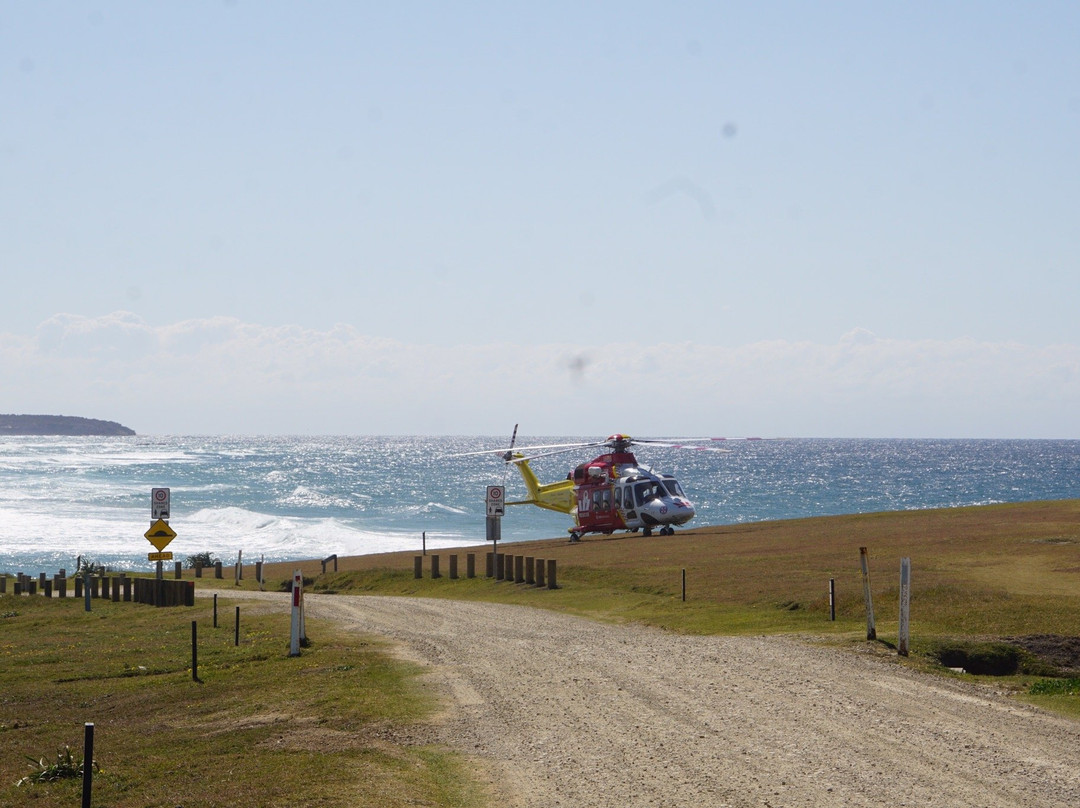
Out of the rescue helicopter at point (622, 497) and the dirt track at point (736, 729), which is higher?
the rescue helicopter at point (622, 497)

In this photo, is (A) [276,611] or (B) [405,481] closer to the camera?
(A) [276,611]

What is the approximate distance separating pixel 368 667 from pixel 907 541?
21.8 metres

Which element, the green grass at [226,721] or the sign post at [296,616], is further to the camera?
the sign post at [296,616]

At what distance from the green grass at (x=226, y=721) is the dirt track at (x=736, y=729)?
0.85 meters

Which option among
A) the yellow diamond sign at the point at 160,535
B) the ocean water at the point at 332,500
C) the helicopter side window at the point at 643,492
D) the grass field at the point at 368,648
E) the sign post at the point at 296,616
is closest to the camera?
the grass field at the point at 368,648

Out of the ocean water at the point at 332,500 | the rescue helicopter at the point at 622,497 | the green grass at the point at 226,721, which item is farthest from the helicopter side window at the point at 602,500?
the green grass at the point at 226,721

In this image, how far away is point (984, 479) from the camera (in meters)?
150

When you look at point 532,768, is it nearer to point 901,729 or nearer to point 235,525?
point 901,729

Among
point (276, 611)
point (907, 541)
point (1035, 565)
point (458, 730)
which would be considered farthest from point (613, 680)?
point (907, 541)

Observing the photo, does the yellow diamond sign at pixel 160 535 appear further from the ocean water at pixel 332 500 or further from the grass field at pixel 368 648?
the ocean water at pixel 332 500

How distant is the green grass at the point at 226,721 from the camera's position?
11156 mm

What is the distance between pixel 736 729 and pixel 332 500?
109800 millimetres

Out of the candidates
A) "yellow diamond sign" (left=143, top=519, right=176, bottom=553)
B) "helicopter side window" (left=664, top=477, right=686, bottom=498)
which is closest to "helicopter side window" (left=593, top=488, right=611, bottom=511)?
"helicopter side window" (left=664, top=477, right=686, bottom=498)

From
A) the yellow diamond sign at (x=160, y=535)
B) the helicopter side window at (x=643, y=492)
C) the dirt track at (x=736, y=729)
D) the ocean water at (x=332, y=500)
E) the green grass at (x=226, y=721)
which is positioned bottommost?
the ocean water at (x=332, y=500)
